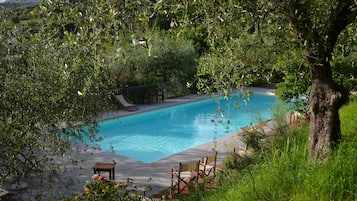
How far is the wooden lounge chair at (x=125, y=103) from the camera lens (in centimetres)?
1952

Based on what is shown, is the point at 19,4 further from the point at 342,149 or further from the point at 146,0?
the point at 342,149

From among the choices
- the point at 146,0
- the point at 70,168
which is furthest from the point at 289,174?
the point at 70,168

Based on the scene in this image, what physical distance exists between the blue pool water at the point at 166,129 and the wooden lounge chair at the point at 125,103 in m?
0.69

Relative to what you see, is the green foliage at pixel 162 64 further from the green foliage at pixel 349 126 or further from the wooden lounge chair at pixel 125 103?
the green foliage at pixel 349 126

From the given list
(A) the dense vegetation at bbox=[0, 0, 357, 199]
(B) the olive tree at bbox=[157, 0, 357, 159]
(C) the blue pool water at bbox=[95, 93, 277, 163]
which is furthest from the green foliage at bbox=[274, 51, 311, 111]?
(B) the olive tree at bbox=[157, 0, 357, 159]

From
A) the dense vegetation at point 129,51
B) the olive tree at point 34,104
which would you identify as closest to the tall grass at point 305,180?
the dense vegetation at point 129,51

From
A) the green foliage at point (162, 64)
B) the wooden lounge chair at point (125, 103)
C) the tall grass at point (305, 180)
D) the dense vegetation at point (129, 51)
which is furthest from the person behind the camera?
the green foliage at point (162, 64)

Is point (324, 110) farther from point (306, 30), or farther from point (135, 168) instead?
point (135, 168)

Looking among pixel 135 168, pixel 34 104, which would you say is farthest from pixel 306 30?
pixel 135 168

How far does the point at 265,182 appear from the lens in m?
4.41

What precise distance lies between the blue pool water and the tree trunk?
8.10m

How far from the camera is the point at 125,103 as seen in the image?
1995 centimetres

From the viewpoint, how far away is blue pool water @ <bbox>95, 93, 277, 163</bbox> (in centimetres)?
1482

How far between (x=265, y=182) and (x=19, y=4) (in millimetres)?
4879
